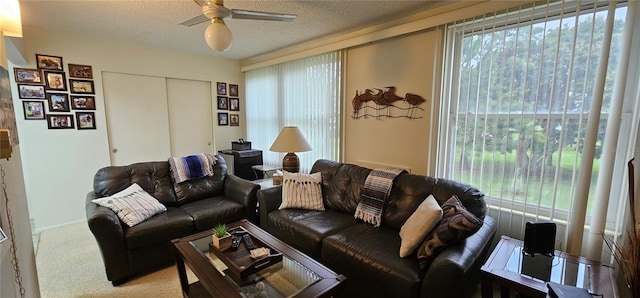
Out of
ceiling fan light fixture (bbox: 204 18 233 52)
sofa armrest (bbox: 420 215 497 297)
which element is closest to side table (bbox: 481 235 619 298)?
sofa armrest (bbox: 420 215 497 297)

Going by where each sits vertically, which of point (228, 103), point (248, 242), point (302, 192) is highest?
point (228, 103)

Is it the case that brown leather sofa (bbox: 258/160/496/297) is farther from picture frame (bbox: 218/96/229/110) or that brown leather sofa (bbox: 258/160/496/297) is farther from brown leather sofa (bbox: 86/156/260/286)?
picture frame (bbox: 218/96/229/110)

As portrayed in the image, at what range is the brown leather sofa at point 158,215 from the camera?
204cm

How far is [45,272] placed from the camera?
223cm

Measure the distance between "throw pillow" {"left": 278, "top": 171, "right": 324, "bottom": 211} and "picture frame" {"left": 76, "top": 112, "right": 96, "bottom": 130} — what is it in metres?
2.72

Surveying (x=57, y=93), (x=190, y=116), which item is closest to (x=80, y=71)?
(x=57, y=93)

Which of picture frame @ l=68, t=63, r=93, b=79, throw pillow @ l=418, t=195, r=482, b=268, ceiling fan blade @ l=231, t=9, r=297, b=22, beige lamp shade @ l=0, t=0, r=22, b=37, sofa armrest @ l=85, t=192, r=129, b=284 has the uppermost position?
ceiling fan blade @ l=231, t=9, r=297, b=22

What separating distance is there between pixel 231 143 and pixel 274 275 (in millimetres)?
3595

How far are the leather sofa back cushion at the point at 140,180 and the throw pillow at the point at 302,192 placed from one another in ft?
3.88

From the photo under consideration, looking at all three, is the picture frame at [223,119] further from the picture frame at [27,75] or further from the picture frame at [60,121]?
the picture frame at [27,75]

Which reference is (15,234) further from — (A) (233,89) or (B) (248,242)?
(A) (233,89)

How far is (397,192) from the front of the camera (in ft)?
7.45

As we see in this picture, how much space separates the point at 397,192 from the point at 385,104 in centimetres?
107

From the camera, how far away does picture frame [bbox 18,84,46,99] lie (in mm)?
2932
